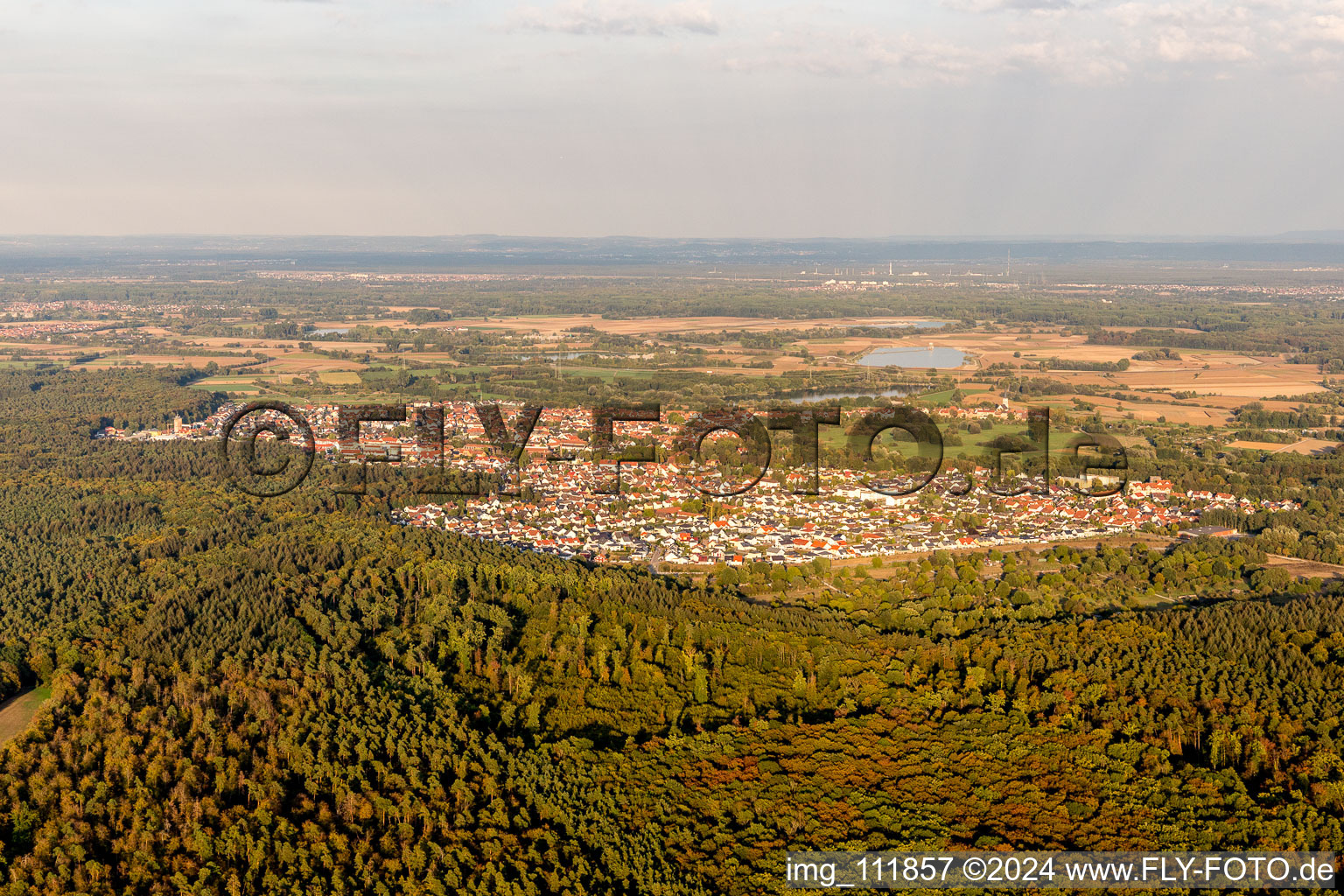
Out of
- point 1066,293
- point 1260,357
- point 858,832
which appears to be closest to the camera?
point 858,832

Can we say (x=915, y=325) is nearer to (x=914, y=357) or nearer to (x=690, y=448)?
(x=914, y=357)

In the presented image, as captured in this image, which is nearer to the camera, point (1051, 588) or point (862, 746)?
point (862, 746)

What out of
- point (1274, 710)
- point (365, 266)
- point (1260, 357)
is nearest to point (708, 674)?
point (1274, 710)

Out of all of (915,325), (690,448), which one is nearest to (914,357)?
(915,325)

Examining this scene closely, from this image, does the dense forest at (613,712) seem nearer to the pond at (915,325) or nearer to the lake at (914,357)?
the lake at (914,357)

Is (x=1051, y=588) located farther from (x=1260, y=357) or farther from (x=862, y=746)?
(x=1260, y=357)
